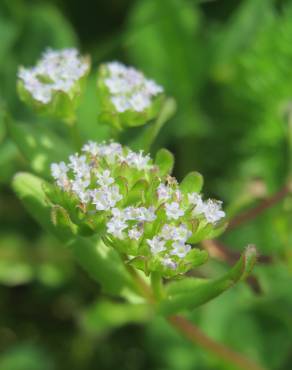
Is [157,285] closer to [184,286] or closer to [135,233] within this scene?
[184,286]

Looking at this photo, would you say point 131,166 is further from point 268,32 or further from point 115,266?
point 268,32

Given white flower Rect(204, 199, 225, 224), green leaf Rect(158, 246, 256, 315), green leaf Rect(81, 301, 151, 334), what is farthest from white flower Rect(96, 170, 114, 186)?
green leaf Rect(81, 301, 151, 334)

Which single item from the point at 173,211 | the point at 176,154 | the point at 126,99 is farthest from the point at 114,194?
the point at 176,154

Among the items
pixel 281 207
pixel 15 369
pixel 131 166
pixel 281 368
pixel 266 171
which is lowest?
pixel 15 369

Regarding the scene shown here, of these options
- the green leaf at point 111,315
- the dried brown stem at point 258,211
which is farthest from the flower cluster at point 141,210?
the green leaf at point 111,315

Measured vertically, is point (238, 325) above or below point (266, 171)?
below

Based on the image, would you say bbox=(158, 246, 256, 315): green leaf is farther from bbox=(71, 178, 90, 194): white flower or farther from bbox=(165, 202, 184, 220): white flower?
bbox=(71, 178, 90, 194): white flower

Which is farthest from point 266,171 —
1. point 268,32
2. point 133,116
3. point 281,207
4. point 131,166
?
point 131,166
